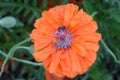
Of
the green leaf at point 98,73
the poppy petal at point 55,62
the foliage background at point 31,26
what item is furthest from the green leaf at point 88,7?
the poppy petal at point 55,62

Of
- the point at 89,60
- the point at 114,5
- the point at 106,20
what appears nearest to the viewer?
the point at 89,60

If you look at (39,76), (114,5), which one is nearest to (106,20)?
(114,5)

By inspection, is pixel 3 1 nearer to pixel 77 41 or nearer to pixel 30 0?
pixel 30 0

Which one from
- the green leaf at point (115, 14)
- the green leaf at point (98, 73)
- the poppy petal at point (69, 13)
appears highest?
the poppy petal at point (69, 13)

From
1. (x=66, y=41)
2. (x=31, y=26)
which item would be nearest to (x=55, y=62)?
(x=66, y=41)

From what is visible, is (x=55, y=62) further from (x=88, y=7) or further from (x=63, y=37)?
(x=88, y=7)

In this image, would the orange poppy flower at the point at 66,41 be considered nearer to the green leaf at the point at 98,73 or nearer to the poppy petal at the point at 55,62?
the poppy petal at the point at 55,62

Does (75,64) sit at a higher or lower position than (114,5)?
higher
